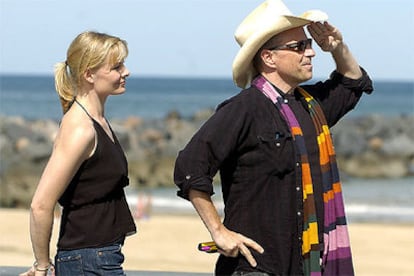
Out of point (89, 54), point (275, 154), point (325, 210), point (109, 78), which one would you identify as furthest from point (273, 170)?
point (89, 54)

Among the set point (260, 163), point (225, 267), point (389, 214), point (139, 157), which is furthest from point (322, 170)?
point (139, 157)

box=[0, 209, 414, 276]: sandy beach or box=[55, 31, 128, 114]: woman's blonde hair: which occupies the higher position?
box=[55, 31, 128, 114]: woman's blonde hair

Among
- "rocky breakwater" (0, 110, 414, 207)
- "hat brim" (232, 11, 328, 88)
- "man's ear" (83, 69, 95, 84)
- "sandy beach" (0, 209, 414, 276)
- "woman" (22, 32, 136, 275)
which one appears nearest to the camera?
"woman" (22, 32, 136, 275)

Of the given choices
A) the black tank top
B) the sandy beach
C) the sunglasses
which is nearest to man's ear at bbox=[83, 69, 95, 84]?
the black tank top

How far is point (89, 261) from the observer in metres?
3.47

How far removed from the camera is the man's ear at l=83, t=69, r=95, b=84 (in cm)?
354

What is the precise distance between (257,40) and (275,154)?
0.45 meters

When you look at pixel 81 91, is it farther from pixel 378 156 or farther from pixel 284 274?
pixel 378 156

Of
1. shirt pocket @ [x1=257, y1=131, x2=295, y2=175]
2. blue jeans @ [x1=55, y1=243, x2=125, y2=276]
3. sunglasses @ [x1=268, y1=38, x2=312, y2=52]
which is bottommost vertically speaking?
blue jeans @ [x1=55, y1=243, x2=125, y2=276]

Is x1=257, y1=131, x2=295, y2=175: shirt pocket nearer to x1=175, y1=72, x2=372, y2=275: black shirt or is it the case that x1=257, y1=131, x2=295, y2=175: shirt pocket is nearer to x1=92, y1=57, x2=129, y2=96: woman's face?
x1=175, y1=72, x2=372, y2=275: black shirt

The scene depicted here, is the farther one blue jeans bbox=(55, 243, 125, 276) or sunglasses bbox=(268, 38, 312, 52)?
sunglasses bbox=(268, 38, 312, 52)

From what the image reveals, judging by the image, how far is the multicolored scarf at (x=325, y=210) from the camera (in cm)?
358

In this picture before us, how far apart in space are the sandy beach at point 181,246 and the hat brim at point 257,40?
6.31 meters

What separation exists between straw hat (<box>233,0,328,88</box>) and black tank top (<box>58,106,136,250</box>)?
2.07 feet
